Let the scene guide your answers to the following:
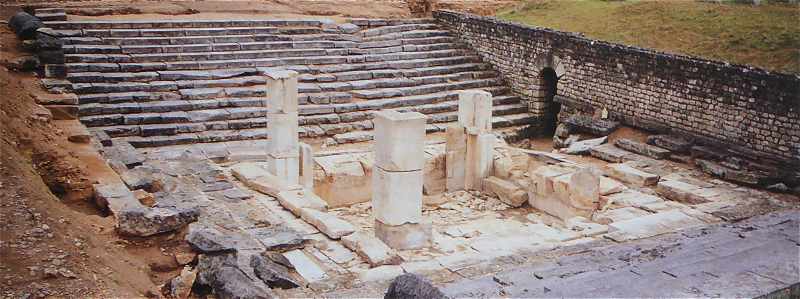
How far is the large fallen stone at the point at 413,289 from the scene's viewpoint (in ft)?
22.2

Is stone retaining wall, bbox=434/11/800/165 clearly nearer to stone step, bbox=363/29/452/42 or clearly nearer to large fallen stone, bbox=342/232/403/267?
stone step, bbox=363/29/452/42

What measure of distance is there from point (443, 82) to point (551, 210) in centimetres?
659

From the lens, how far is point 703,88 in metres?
14.9

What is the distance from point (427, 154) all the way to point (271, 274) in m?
6.76

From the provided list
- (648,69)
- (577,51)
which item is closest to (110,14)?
(577,51)

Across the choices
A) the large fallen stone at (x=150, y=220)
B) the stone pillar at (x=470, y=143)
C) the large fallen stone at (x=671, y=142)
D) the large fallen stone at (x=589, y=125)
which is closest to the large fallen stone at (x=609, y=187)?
the large fallen stone at (x=671, y=142)

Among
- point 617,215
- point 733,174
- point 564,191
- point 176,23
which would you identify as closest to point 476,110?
point 564,191

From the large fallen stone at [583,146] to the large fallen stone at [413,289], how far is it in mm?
9573

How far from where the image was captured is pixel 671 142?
15250 millimetres

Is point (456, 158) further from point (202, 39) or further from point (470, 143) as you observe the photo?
point (202, 39)

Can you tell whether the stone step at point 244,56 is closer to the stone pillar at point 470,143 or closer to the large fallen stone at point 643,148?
the stone pillar at point 470,143

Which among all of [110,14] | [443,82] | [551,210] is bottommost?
[551,210]

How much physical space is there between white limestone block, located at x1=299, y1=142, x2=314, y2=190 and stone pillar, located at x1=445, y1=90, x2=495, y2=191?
8.74 feet

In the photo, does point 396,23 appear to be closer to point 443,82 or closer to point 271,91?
point 443,82
